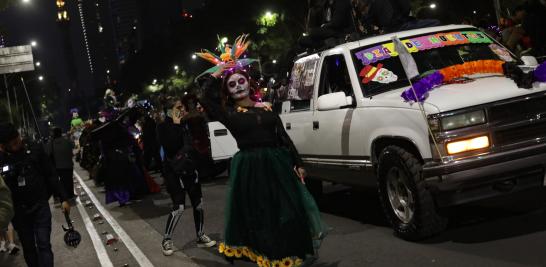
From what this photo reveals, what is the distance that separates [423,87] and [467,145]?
721 millimetres

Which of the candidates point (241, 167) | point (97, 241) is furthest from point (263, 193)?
point (97, 241)

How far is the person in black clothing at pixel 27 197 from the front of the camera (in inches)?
250

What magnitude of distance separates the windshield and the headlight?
1207mm

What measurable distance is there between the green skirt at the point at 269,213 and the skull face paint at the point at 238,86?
53 cm

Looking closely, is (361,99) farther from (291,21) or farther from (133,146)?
(291,21)

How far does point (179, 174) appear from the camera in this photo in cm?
795

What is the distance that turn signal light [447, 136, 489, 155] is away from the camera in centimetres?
584

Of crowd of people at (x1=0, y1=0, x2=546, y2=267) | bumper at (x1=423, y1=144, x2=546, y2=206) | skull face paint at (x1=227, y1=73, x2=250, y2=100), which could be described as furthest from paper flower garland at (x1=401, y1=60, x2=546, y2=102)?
skull face paint at (x1=227, y1=73, x2=250, y2=100)

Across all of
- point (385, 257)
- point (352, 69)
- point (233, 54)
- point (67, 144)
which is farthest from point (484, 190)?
point (67, 144)

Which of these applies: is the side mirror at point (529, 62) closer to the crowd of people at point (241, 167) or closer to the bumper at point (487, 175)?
the crowd of people at point (241, 167)

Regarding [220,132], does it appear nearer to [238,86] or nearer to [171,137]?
[171,137]

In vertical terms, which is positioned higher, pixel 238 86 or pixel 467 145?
pixel 238 86

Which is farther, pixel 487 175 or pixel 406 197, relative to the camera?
pixel 406 197

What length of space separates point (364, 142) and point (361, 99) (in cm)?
47
